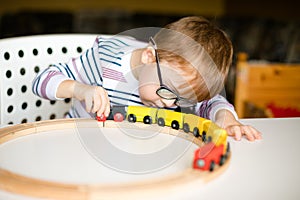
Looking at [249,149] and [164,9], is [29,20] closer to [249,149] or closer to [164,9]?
[164,9]

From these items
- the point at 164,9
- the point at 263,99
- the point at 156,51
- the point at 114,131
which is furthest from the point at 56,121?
the point at 164,9

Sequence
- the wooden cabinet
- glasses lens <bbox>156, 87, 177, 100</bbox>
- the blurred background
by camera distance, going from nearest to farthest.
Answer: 1. glasses lens <bbox>156, 87, 177, 100</bbox>
2. the wooden cabinet
3. the blurred background

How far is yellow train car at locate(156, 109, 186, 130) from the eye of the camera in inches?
32.8

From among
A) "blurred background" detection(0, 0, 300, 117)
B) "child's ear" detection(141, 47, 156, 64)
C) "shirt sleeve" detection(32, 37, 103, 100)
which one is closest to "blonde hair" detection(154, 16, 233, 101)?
"child's ear" detection(141, 47, 156, 64)

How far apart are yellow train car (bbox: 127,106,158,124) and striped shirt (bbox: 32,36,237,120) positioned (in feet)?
0.60

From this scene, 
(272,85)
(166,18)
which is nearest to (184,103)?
(272,85)

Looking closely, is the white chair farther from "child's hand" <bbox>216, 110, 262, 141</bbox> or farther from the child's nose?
"child's hand" <bbox>216, 110, 262, 141</bbox>

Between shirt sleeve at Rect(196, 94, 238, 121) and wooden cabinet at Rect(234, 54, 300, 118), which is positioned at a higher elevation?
shirt sleeve at Rect(196, 94, 238, 121)

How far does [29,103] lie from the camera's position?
117 centimetres

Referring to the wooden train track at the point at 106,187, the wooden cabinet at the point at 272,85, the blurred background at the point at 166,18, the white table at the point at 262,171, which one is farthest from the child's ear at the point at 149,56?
the blurred background at the point at 166,18

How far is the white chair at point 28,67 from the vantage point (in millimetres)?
1109

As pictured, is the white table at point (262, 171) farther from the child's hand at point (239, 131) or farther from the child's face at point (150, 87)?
the child's face at point (150, 87)

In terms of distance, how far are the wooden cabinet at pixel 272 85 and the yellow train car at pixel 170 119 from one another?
153cm

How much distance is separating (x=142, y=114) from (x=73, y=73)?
0.29 m
